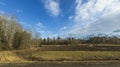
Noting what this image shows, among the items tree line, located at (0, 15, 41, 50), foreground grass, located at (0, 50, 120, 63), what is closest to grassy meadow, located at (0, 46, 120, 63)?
foreground grass, located at (0, 50, 120, 63)

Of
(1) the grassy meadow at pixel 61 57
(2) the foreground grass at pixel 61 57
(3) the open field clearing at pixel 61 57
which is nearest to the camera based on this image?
(1) the grassy meadow at pixel 61 57

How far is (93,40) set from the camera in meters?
191

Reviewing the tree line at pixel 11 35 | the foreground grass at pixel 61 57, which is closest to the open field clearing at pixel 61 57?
the foreground grass at pixel 61 57

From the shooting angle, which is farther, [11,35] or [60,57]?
[11,35]

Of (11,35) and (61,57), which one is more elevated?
(11,35)

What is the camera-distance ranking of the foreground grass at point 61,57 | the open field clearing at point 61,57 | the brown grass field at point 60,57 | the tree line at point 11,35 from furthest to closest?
the tree line at point 11,35 → the open field clearing at point 61,57 → the foreground grass at point 61,57 → the brown grass field at point 60,57

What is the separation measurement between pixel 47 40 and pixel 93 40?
44.4m

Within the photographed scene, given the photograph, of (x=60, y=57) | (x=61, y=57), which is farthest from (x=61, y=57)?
(x=60, y=57)

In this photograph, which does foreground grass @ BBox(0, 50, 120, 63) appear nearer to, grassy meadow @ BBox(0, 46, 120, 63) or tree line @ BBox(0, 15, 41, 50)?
grassy meadow @ BBox(0, 46, 120, 63)

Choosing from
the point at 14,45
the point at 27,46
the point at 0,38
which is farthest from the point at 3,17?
the point at 27,46

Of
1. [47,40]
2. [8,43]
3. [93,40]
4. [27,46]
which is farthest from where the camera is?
[93,40]

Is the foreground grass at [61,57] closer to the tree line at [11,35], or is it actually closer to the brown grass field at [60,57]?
the brown grass field at [60,57]

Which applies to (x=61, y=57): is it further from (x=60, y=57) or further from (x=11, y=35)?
(x=11, y=35)

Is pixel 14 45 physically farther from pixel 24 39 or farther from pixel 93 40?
pixel 93 40
